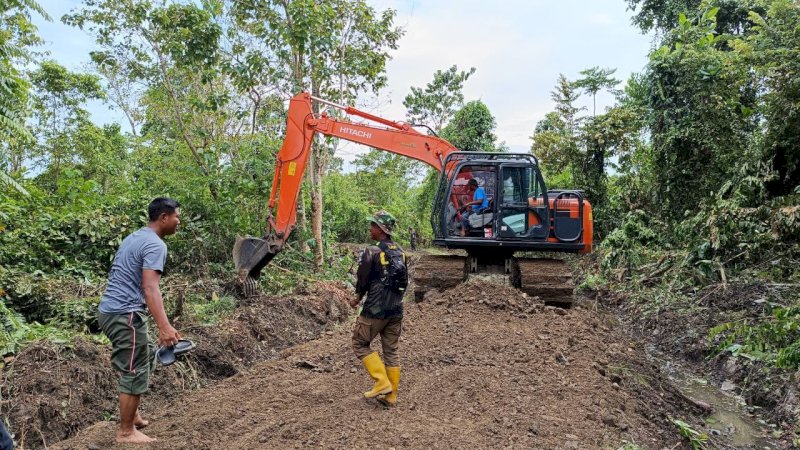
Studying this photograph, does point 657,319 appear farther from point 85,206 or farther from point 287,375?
point 85,206

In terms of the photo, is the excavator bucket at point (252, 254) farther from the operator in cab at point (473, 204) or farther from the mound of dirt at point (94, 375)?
the operator in cab at point (473, 204)

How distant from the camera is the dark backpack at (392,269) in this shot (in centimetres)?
463

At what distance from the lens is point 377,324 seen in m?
4.61

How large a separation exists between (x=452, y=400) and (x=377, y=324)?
938 mm

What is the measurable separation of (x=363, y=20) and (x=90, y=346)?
30.9 feet

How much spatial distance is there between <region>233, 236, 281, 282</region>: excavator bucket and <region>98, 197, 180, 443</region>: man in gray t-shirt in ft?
14.9

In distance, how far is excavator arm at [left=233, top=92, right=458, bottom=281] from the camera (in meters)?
8.70

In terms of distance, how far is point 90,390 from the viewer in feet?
16.0

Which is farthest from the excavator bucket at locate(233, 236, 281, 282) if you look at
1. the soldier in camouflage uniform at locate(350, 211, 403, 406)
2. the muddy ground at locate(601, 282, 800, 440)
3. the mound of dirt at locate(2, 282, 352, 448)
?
the muddy ground at locate(601, 282, 800, 440)

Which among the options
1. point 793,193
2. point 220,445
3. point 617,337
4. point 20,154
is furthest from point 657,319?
point 20,154

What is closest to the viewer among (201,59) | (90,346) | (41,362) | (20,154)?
(41,362)

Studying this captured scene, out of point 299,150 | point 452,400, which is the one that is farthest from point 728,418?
point 299,150

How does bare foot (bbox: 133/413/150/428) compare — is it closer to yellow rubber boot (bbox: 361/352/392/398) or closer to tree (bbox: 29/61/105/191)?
yellow rubber boot (bbox: 361/352/392/398)

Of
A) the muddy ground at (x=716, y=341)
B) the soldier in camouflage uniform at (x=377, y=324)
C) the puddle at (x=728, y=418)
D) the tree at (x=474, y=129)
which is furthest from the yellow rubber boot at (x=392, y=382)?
the tree at (x=474, y=129)
